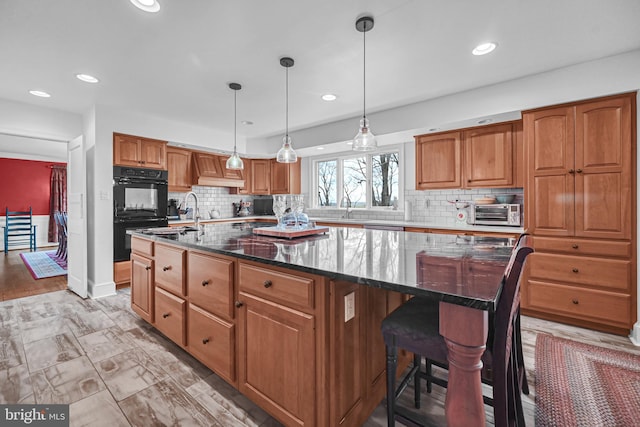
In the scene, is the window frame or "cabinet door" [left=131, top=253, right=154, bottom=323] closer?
"cabinet door" [left=131, top=253, right=154, bottom=323]

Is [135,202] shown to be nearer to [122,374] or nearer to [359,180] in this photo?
[122,374]

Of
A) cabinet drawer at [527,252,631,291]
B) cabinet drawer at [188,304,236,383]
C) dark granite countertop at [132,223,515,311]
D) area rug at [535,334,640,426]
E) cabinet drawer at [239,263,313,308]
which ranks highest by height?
dark granite countertop at [132,223,515,311]

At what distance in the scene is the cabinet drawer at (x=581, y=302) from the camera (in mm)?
2510

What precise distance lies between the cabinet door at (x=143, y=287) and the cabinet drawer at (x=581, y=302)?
11.7 ft

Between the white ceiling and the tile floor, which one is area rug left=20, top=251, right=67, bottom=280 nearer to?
the tile floor

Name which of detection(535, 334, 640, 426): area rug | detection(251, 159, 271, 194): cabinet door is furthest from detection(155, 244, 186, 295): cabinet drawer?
detection(251, 159, 271, 194): cabinet door

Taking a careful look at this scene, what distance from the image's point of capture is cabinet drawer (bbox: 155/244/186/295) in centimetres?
200

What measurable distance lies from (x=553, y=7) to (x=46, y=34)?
11.7 ft

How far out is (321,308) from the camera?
3.91 ft

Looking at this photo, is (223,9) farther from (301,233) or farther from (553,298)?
(553,298)

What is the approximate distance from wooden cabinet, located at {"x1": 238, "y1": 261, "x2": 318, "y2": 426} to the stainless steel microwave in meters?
3.02

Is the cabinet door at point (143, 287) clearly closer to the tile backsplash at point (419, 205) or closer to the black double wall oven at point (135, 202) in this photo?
the black double wall oven at point (135, 202)

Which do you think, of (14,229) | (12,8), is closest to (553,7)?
(12,8)

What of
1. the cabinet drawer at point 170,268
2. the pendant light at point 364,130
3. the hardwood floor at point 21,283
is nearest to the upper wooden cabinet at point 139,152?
the hardwood floor at point 21,283
